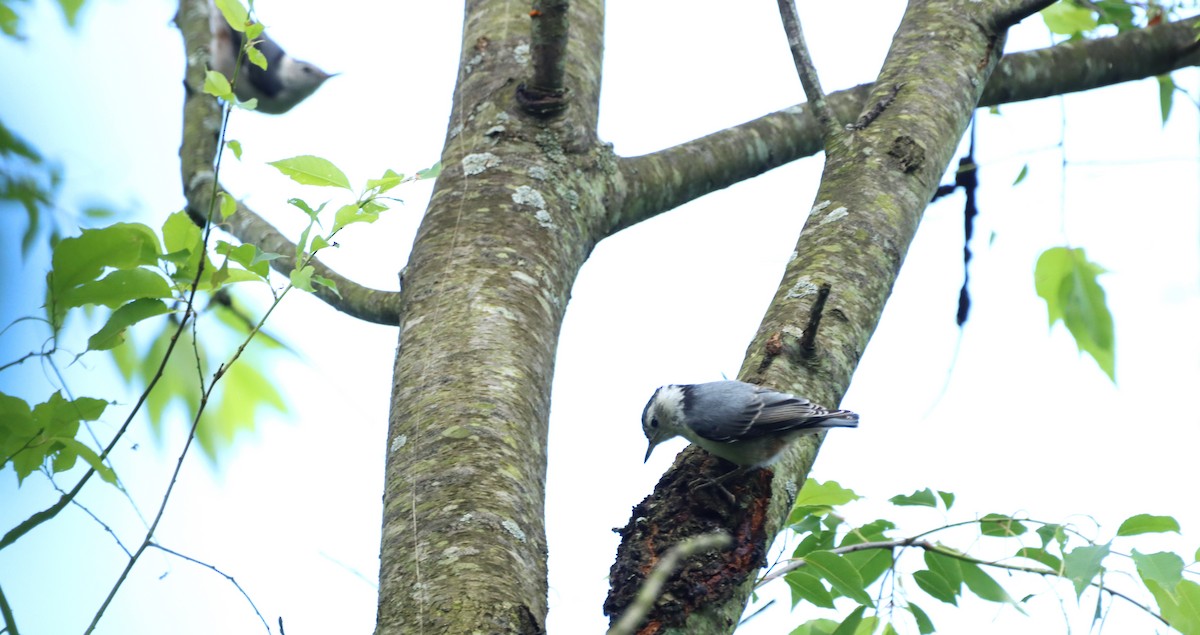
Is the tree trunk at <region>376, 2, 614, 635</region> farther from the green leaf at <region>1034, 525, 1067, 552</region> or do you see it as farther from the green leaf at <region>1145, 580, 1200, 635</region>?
the green leaf at <region>1145, 580, 1200, 635</region>

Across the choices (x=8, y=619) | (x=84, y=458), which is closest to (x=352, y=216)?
(x=84, y=458)

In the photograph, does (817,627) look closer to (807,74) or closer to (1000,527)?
(1000,527)

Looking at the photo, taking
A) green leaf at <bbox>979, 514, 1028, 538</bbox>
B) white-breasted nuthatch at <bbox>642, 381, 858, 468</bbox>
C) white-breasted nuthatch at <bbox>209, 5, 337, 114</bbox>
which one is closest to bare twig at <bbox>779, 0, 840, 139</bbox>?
white-breasted nuthatch at <bbox>642, 381, 858, 468</bbox>

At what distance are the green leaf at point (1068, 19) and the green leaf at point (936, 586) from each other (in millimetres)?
2063

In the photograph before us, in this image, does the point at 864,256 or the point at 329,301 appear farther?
the point at 329,301

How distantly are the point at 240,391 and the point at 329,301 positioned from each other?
0.54m

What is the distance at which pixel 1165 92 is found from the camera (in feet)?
10.4

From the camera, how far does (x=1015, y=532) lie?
1923mm

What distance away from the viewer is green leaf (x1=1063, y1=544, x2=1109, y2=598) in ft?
4.93

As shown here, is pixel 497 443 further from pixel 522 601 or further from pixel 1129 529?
pixel 1129 529

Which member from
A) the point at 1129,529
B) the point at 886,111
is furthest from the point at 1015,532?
the point at 886,111

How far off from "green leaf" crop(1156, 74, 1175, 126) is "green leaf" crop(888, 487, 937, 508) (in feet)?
6.10

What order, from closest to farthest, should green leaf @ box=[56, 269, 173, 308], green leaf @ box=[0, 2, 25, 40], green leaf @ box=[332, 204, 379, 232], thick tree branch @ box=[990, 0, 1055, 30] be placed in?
green leaf @ box=[0, 2, 25, 40]
green leaf @ box=[56, 269, 173, 308]
green leaf @ box=[332, 204, 379, 232]
thick tree branch @ box=[990, 0, 1055, 30]

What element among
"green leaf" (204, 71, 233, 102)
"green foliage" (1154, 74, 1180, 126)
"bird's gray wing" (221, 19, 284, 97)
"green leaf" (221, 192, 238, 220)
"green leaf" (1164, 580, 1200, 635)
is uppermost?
"bird's gray wing" (221, 19, 284, 97)
